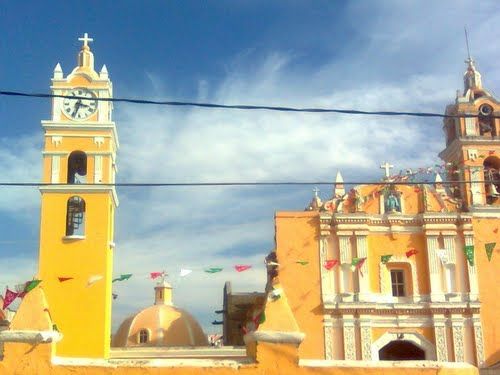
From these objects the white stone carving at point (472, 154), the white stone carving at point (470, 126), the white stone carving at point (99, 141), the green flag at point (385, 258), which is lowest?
the green flag at point (385, 258)

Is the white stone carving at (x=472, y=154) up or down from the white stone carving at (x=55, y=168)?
up

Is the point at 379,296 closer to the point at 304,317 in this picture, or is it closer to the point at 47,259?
the point at 304,317

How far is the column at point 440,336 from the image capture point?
21.6 metres

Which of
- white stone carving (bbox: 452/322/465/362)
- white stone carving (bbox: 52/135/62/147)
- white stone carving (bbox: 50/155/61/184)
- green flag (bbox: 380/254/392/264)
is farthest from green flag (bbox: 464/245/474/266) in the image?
white stone carving (bbox: 52/135/62/147)

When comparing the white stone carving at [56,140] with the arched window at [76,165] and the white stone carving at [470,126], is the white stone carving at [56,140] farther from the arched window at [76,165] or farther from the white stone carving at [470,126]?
the white stone carving at [470,126]

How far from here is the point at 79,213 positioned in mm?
21953

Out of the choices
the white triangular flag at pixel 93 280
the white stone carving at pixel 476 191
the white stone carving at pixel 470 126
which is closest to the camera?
the white triangular flag at pixel 93 280

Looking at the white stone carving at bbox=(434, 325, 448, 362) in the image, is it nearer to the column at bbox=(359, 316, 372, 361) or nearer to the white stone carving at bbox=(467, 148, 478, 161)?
the column at bbox=(359, 316, 372, 361)

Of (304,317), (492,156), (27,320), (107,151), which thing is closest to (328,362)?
(27,320)

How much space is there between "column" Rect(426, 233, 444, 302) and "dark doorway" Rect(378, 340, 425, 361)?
162 cm

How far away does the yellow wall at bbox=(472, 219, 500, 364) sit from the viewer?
21.6 meters

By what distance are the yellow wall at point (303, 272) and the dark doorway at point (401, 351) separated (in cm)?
218

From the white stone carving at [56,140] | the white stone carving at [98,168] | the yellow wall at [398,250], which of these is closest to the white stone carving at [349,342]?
the yellow wall at [398,250]

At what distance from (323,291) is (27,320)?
1523 cm
